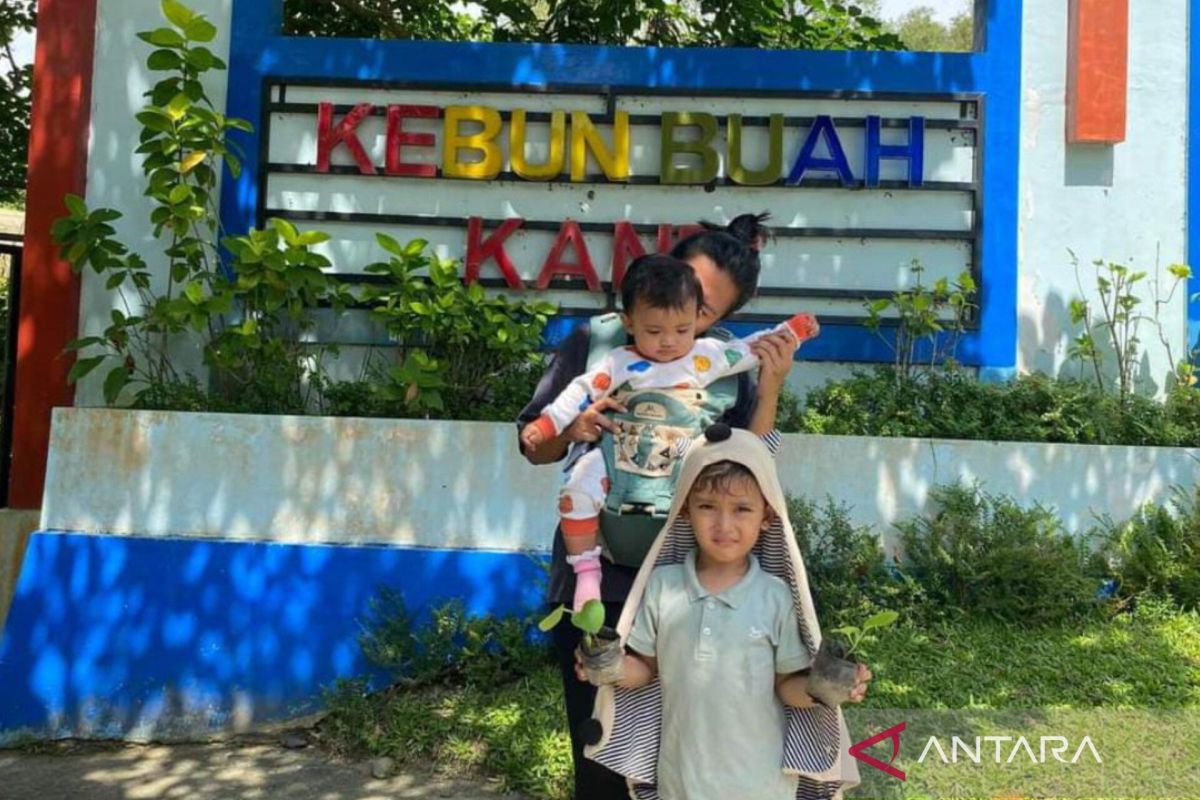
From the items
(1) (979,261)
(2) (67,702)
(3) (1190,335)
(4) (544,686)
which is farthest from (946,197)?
(2) (67,702)

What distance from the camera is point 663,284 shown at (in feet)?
7.62

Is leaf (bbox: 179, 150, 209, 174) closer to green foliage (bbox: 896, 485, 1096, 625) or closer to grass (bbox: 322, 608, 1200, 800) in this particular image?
grass (bbox: 322, 608, 1200, 800)

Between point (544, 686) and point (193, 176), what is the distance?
2.91 meters

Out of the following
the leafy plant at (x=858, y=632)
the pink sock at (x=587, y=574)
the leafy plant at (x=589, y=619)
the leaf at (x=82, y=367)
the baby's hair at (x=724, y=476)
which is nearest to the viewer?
the leafy plant at (x=858, y=632)

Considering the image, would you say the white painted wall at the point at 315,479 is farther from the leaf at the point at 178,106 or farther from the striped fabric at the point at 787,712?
the striped fabric at the point at 787,712

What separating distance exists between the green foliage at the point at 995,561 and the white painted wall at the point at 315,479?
21 cm

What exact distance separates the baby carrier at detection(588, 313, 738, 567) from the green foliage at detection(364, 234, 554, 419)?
2610 mm

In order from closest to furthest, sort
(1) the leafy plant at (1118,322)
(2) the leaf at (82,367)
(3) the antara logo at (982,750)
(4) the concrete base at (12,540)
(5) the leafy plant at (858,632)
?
(5) the leafy plant at (858,632) → (3) the antara logo at (982,750) → (2) the leaf at (82,367) → (4) the concrete base at (12,540) → (1) the leafy plant at (1118,322)

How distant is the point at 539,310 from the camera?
5.32 meters

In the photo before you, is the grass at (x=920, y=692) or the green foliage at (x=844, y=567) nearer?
the grass at (x=920, y=692)

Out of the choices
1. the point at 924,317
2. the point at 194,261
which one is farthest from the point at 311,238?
the point at 924,317

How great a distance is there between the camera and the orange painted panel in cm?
552

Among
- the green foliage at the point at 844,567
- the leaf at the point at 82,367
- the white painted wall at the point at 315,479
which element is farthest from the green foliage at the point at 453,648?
the leaf at the point at 82,367

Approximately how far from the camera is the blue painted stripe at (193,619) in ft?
14.9
